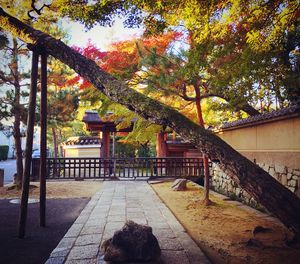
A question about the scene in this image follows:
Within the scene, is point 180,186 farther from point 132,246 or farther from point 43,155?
point 132,246

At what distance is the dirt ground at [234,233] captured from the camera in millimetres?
4062

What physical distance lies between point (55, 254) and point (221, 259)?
7.94 ft

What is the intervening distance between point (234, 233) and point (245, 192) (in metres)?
3.86

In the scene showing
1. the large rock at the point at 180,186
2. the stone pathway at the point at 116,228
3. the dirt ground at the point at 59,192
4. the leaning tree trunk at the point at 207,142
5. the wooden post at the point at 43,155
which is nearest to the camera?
the leaning tree trunk at the point at 207,142

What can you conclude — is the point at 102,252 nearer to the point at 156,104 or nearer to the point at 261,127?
the point at 156,104

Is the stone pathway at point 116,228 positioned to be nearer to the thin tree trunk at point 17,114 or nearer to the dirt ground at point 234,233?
the dirt ground at point 234,233

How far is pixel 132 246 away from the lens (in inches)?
149

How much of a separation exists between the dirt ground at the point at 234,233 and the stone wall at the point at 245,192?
2.92ft

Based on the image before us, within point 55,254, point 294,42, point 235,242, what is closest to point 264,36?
point 294,42

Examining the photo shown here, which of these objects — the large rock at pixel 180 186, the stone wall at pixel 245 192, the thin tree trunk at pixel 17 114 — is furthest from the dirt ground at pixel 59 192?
the stone wall at pixel 245 192

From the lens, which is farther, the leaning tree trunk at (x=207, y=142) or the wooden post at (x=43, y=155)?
the wooden post at (x=43, y=155)

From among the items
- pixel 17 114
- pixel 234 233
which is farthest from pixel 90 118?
pixel 234 233

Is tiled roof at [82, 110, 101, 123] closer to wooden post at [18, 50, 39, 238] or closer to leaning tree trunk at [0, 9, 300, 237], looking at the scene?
wooden post at [18, 50, 39, 238]

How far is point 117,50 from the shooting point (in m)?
9.82
